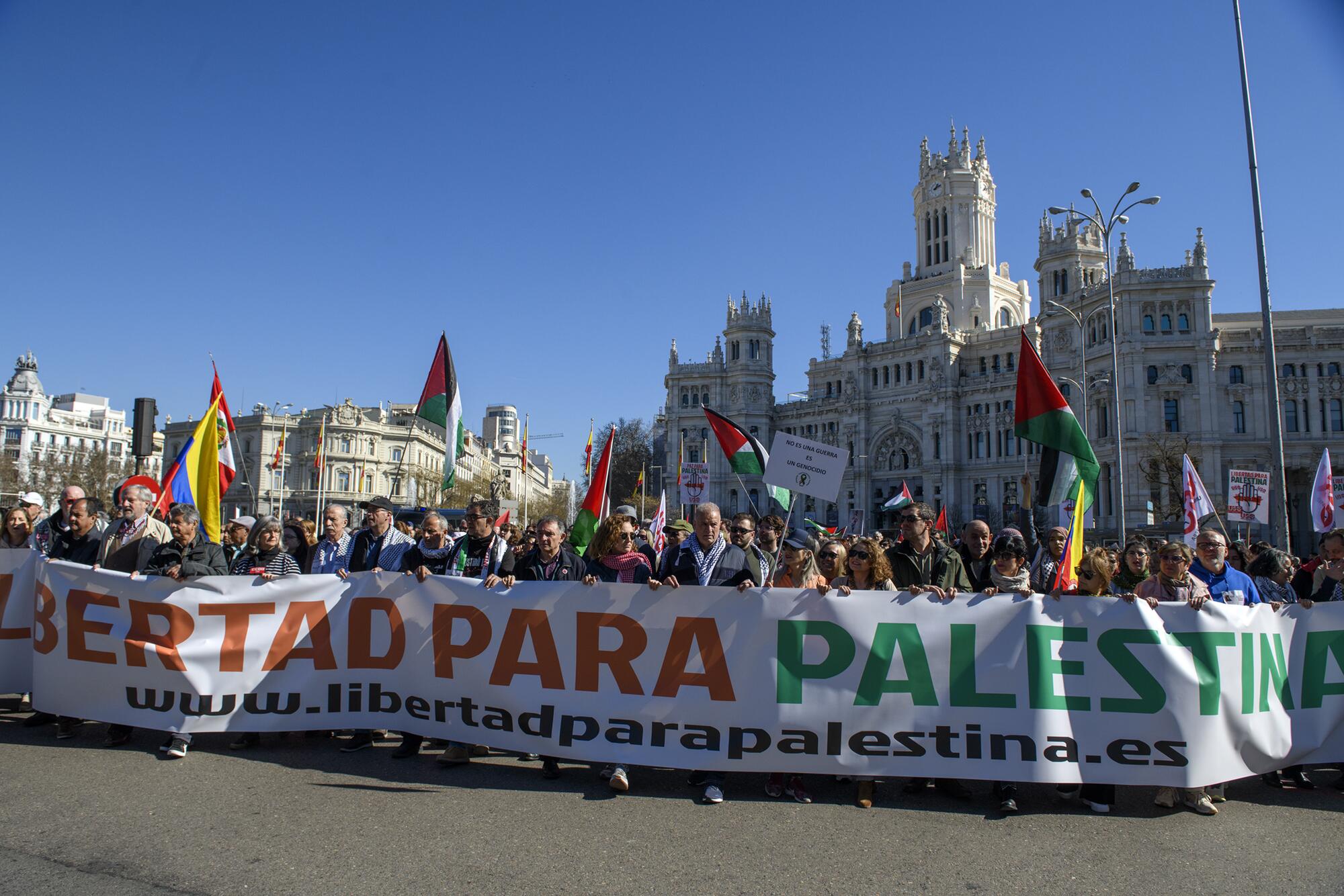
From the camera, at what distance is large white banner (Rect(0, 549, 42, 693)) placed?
782cm

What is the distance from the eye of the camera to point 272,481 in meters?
78.6

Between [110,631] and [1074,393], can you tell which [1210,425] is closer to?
[1074,393]

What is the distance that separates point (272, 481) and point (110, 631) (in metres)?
77.8

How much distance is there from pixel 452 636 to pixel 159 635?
252 cm

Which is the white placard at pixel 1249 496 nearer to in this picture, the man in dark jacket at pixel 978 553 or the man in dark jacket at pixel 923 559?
the man in dark jacket at pixel 978 553

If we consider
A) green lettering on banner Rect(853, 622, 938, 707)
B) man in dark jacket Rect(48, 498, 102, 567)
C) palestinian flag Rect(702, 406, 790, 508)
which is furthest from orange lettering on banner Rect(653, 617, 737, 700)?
palestinian flag Rect(702, 406, 790, 508)

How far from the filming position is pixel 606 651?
650 centimetres

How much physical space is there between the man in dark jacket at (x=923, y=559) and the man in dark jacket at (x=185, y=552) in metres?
5.66

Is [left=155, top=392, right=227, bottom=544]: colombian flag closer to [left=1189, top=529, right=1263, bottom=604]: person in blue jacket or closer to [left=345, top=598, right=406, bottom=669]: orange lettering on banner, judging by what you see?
[left=345, top=598, right=406, bottom=669]: orange lettering on banner

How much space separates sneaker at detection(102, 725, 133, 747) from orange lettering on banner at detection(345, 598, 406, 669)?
6.44 feet

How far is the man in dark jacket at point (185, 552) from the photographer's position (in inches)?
293

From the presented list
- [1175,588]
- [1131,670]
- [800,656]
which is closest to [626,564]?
[800,656]

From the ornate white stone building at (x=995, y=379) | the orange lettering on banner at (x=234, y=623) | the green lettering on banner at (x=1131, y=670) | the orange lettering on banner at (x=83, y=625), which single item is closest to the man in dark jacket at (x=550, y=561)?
the orange lettering on banner at (x=234, y=623)

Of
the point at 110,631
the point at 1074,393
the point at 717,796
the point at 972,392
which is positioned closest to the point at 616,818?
the point at 717,796
